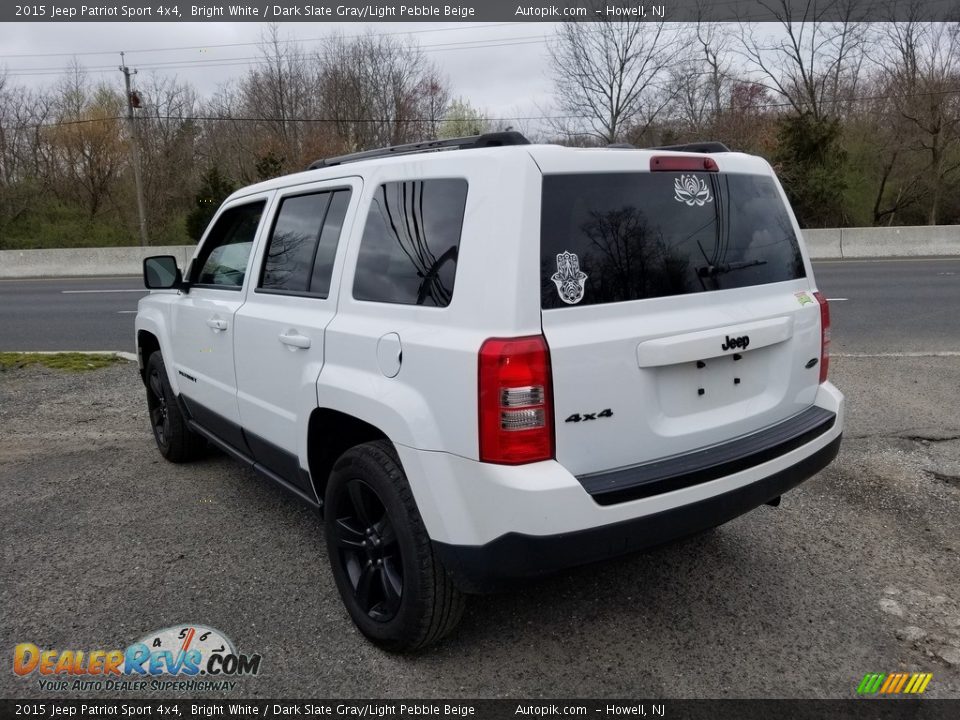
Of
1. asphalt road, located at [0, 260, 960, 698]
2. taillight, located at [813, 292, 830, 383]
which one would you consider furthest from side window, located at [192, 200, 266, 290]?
taillight, located at [813, 292, 830, 383]

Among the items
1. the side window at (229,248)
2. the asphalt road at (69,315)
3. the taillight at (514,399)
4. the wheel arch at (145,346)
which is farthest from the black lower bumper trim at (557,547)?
the asphalt road at (69,315)

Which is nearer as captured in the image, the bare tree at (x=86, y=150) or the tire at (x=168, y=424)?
the tire at (x=168, y=424)

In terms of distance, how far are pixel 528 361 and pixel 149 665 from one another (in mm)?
1995

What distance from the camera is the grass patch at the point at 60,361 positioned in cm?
789

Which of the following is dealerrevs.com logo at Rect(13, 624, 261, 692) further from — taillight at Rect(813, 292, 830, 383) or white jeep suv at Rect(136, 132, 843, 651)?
taillight at Rect(813, 292, 830, 383)

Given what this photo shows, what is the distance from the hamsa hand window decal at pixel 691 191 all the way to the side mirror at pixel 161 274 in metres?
3.24

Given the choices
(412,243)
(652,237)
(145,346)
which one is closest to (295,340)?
(412,243)

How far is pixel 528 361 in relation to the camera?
229 cm

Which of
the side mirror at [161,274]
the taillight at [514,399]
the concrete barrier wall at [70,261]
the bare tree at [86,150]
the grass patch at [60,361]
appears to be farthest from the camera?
the bare tree at [86,150]

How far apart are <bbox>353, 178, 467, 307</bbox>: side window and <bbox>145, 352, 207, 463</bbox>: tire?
264 cm

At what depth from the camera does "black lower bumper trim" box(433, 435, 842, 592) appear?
2.34 meters

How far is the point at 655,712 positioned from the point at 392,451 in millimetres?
1307

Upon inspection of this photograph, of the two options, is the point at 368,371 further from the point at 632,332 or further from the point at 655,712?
the point at 655,712

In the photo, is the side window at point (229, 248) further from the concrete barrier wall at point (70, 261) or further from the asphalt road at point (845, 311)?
the concrete barrier wall at point (70, 261)
